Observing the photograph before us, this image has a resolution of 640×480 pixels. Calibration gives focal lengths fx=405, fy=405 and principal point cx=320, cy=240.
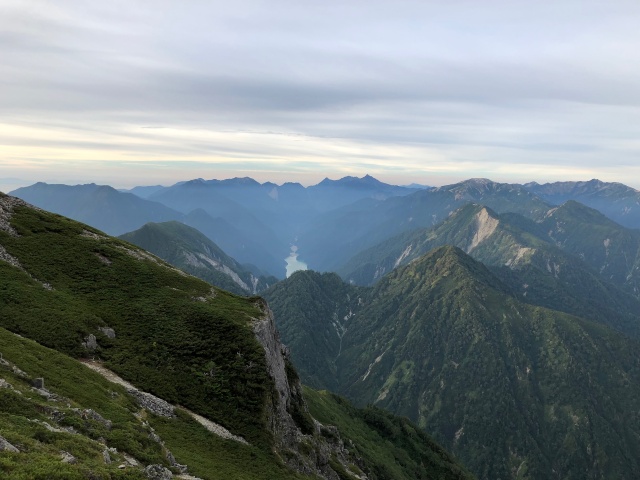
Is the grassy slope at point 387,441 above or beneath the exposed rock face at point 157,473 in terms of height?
beneath

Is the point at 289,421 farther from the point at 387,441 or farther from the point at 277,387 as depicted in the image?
the point at 387,441

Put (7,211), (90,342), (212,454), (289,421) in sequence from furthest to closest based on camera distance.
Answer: (7,211), (289,421), (90,342), (212,454)

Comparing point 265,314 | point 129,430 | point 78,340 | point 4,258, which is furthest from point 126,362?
point 4,258

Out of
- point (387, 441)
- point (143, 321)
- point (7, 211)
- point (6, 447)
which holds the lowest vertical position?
point (387, 441)

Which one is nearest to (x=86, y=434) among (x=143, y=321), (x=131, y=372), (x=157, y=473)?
(x=157, y=473)

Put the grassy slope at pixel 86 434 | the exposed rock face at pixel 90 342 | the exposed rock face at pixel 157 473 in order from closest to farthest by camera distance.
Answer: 1. the grassy slope at pixel 86 434
2. the exposed rock face at pixel 157 473
3. the exposed rock face at pixel 90 342

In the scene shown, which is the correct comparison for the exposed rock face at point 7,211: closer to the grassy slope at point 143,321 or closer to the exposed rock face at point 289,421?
the grassy slope at point 143,321

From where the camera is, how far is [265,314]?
230 ft

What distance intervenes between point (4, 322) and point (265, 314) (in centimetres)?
3585

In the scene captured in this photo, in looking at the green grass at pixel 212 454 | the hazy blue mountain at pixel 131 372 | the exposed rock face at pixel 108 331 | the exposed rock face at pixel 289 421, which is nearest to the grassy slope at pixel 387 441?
the hazy blue mountain at pixel 131 372

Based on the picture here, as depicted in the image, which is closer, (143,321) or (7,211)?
(143,321)

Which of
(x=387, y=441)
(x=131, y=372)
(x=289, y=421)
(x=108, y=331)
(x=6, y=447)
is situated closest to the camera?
(x=6, y=447)

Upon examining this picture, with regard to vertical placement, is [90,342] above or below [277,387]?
above

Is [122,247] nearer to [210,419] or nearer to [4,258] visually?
[4,258]
